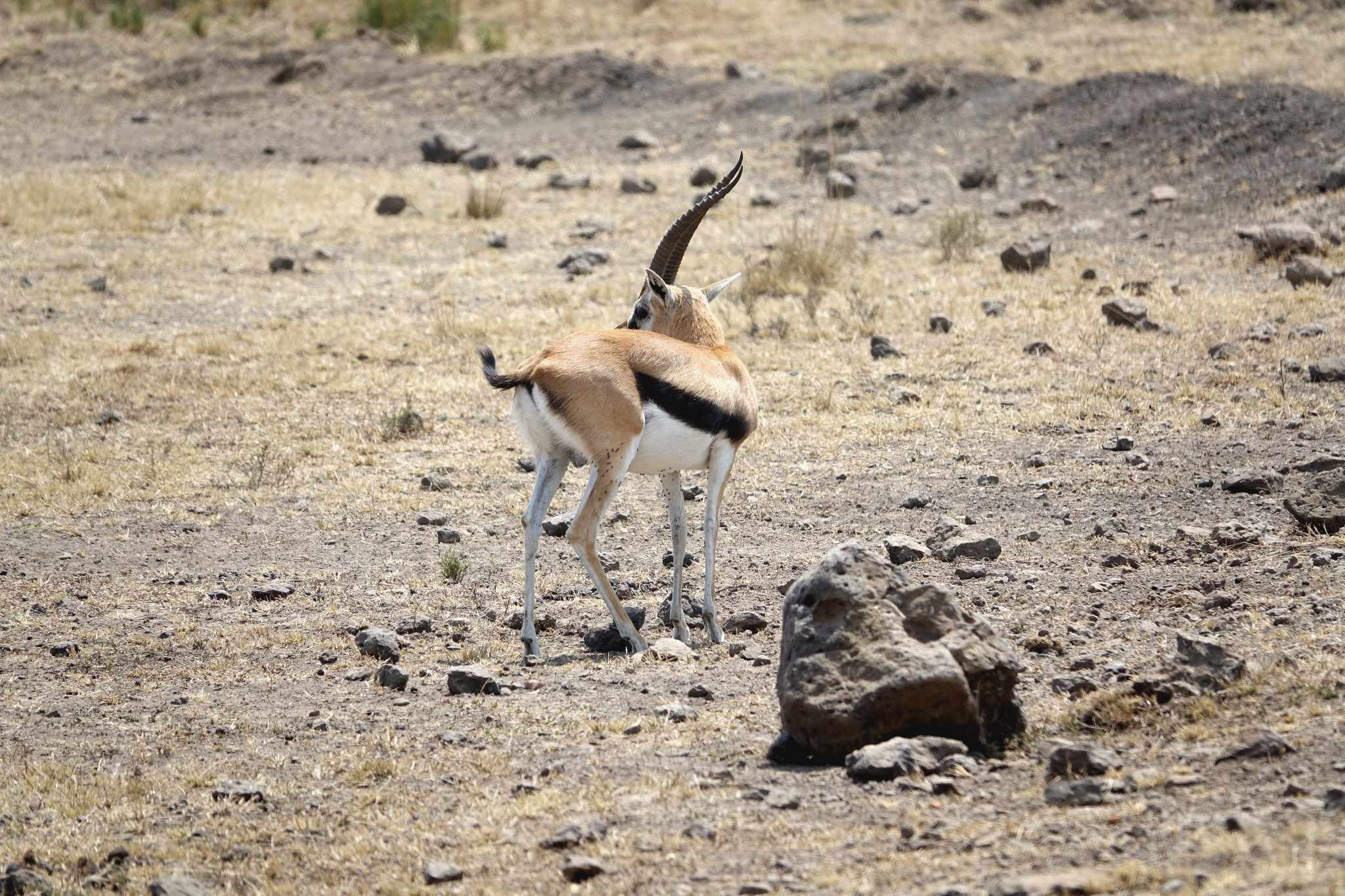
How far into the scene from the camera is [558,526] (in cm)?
777

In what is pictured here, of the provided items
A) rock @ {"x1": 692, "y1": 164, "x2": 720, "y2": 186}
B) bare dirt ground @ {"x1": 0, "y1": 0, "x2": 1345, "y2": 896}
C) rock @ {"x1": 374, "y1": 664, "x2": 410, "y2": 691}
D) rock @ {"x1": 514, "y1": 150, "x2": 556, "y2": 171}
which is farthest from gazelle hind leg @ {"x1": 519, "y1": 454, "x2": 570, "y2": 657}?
rock @ {"x1": 514, "y1": 150, "x2": 556, "y2": 171}

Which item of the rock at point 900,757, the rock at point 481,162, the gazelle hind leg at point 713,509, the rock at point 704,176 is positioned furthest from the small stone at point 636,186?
the rock at point 900,757

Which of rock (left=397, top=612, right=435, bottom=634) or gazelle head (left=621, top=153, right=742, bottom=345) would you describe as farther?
gazelle head (left=621, top=153, right=742, bottom=345)

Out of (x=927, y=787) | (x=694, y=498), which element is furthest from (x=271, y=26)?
(x=927, y=787)

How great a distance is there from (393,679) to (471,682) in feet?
1.13

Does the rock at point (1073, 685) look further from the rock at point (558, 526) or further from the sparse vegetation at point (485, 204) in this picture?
the sparse vegetation at point (485, 204)

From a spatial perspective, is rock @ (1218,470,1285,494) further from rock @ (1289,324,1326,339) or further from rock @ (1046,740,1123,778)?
rock @ (1046,740,1123,778)

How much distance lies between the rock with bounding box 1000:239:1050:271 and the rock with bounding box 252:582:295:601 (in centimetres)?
792

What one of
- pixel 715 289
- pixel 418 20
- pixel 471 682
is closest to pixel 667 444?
pixel 471 682

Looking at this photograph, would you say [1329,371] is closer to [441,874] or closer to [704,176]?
[441,874]

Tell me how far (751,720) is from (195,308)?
357 inches

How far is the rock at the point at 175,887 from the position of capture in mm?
4082

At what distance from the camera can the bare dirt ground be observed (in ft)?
14.1

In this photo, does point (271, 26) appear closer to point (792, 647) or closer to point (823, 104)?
point (823, 104)
